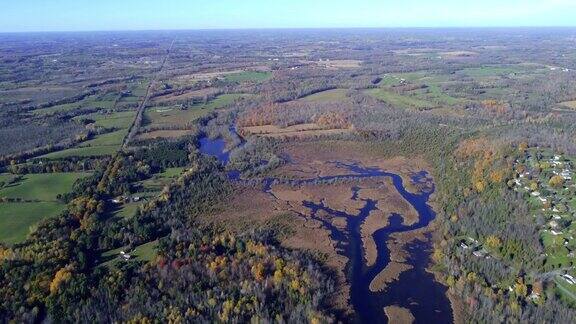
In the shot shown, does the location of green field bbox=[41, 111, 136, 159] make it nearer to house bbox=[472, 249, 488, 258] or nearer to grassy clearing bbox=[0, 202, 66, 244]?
grassy clearing bbox=[0, 202, 66, 244]

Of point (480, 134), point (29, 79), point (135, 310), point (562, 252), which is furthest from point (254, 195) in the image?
point (29, 79)

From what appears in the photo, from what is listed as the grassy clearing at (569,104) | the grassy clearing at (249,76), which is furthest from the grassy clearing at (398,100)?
the grassy clearing at (249,76)

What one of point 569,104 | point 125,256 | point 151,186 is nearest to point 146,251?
point 125,256

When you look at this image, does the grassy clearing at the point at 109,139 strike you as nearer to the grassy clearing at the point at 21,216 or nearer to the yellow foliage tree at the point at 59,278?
the grassy clearing at the point at 21,216

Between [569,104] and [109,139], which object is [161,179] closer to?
[109,139]

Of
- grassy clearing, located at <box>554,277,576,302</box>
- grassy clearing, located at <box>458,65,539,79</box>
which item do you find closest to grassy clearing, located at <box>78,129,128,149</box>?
grassy clearing, located at <box>554,277,576,302</box>

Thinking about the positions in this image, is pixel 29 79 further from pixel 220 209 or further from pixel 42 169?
pixel 220 209
